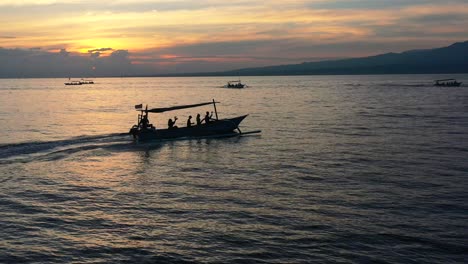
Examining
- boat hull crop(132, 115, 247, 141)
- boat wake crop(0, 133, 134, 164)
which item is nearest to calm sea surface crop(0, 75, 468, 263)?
boat wake crop(0, 133, 134, 164)

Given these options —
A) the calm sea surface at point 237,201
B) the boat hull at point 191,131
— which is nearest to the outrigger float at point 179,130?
the boat hull at point 191,131

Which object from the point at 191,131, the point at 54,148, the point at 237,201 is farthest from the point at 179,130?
the point at 237,201

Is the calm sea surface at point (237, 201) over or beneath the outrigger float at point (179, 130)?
beneath

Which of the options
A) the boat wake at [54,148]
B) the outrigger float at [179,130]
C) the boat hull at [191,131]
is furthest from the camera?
the outrigger float at [179,130]

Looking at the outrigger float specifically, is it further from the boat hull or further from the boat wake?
the boat wake

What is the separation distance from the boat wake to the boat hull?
1602mm

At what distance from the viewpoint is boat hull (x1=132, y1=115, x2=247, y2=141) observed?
4181 cm

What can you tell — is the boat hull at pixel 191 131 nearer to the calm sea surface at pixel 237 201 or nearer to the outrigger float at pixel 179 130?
the outrigger float at pixel 179 130

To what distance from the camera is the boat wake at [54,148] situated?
33625mm

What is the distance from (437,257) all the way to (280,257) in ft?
18.0

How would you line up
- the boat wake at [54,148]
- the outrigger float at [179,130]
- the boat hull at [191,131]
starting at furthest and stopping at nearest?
the outrigger float at [179,130] < the boat hull at [191,131] < the boat wake at [54,148]

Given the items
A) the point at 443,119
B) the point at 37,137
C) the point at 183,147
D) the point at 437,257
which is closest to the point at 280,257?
the point at 437,257

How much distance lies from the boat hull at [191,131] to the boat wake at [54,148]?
160 centimetres

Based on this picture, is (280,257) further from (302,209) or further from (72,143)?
(72,143)
